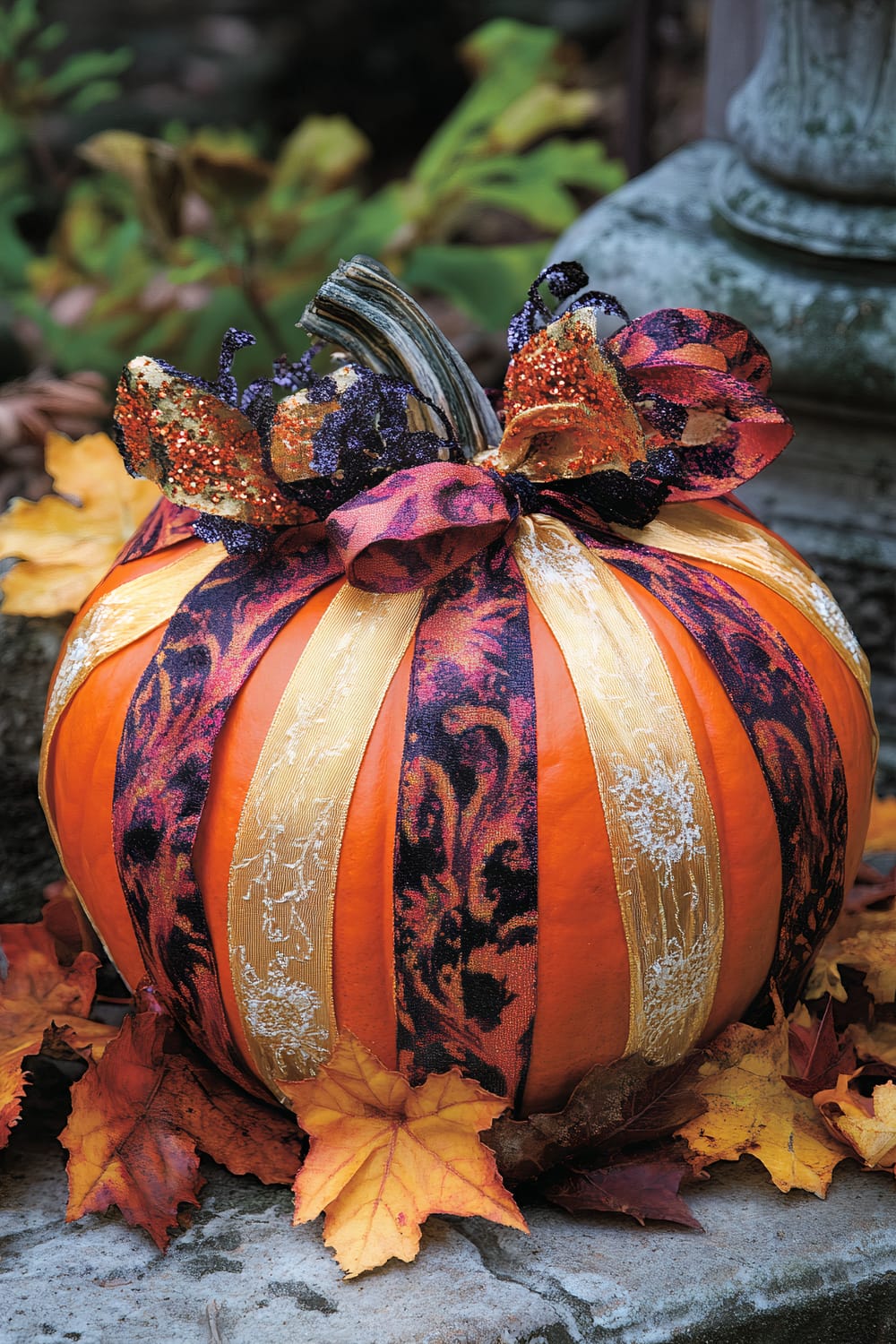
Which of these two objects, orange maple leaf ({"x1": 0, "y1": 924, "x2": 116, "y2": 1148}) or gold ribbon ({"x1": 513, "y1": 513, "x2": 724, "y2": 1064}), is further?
orange maple leaf ({"x1": 0, "y1": 924, "x2": 116, "y2": 1148})

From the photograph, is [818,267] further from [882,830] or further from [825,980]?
[825,980]

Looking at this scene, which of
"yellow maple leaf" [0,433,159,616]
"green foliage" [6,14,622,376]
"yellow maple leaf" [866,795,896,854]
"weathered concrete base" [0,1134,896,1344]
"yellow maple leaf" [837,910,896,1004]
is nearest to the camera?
"weathered concrete base" [0,1134,896,1344]

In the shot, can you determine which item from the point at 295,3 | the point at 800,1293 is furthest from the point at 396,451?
the point at 295,3

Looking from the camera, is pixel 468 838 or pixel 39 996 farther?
pixel 39 996

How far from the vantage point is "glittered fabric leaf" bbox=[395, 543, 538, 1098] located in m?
Result: 1.25

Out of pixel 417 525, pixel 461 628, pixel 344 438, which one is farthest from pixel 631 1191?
pixel 344 438

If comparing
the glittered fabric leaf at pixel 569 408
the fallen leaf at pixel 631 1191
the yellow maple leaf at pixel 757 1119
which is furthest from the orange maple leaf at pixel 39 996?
the glittered fabric leaf at pixel 569 408

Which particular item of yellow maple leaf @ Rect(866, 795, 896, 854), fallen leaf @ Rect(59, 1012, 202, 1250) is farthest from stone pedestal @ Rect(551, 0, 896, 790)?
fallen leaf @ Rect(59, 1012, 202, 1250)

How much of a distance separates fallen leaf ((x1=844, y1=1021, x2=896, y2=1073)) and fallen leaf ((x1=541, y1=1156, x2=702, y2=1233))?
0.27 metres

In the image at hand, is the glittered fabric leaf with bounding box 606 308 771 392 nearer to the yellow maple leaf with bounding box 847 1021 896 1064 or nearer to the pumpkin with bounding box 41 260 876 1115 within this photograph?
the pumpkin with bounding box 41 260 876 1115

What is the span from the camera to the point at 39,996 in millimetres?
1587

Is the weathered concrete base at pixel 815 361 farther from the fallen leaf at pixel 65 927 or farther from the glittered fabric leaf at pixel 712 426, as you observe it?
the fallen leaf at pixel 65 927

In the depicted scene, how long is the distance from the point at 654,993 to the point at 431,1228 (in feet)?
1.04

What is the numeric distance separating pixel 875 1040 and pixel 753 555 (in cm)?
57
